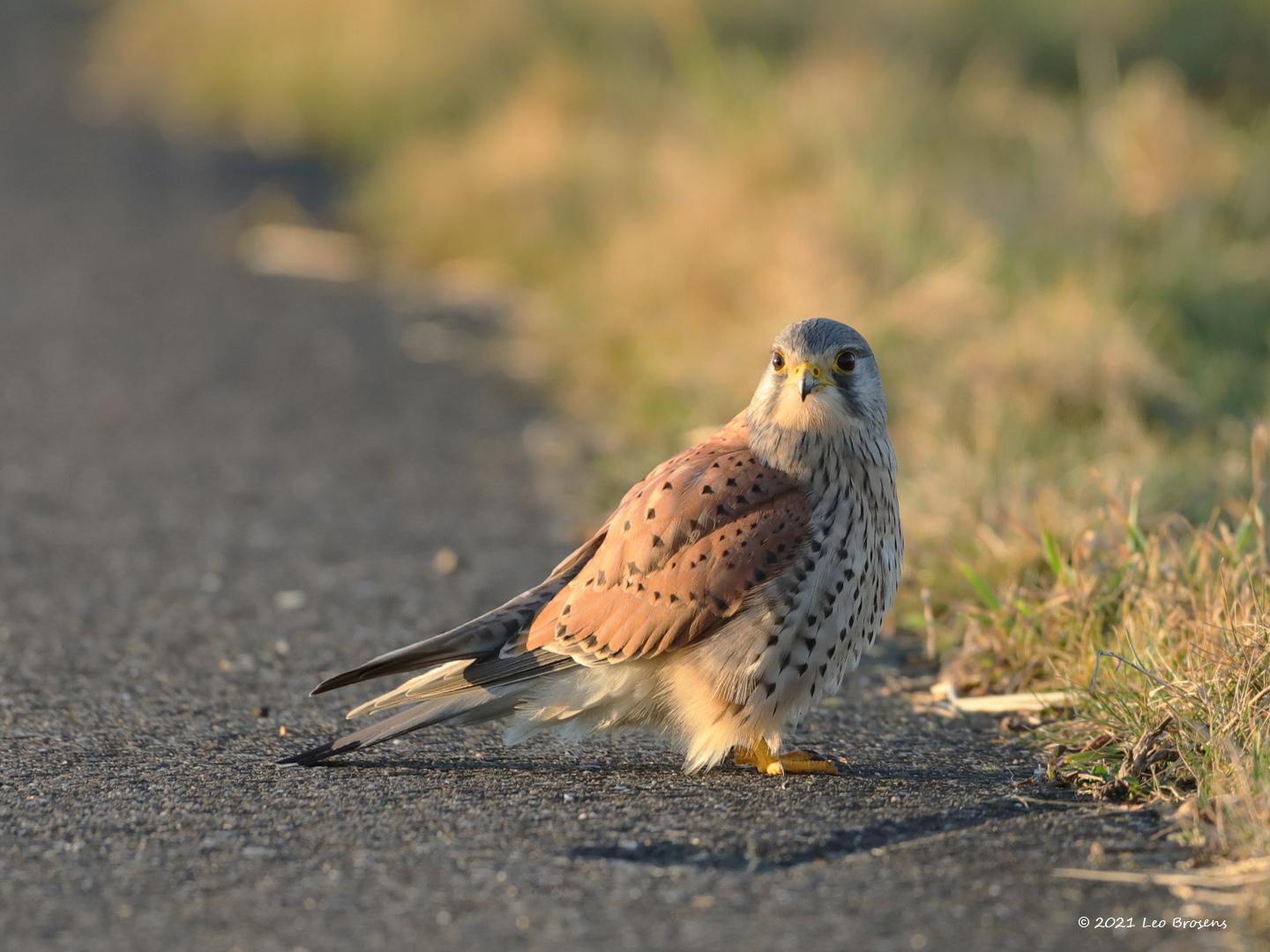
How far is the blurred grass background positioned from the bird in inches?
27.9

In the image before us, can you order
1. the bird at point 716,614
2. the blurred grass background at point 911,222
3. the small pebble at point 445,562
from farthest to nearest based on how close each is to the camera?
the small pebble at point 445,562
the blurred grass background at point 911,222
the bird at point 716,614

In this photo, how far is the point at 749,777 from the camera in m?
3.82

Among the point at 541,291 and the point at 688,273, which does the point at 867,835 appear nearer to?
the point at 688,273

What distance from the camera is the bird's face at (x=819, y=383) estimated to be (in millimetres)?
3914

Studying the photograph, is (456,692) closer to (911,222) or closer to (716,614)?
(716,614)

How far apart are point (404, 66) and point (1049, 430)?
7809mm

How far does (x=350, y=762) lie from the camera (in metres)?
3.88

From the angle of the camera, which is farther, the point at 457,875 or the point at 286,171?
the point at 286,171

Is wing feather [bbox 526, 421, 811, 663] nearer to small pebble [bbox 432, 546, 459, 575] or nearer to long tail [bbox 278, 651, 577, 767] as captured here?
long tail [bbox 278, 651, 577, 767]

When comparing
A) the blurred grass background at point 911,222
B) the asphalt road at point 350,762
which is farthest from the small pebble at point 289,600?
the blurred grass background at point 911,222

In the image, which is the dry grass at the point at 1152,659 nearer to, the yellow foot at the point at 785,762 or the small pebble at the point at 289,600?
the yellow foot at the point at 785,762

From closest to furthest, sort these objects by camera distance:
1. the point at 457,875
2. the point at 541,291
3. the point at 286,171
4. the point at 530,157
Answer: the point at 457,875
the point at 541,291
the point at 530,157
the point at 286,171

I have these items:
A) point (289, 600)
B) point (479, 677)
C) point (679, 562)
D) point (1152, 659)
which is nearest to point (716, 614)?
point (679, 562)

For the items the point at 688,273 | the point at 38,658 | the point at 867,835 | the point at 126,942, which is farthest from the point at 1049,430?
the point at 126,942
